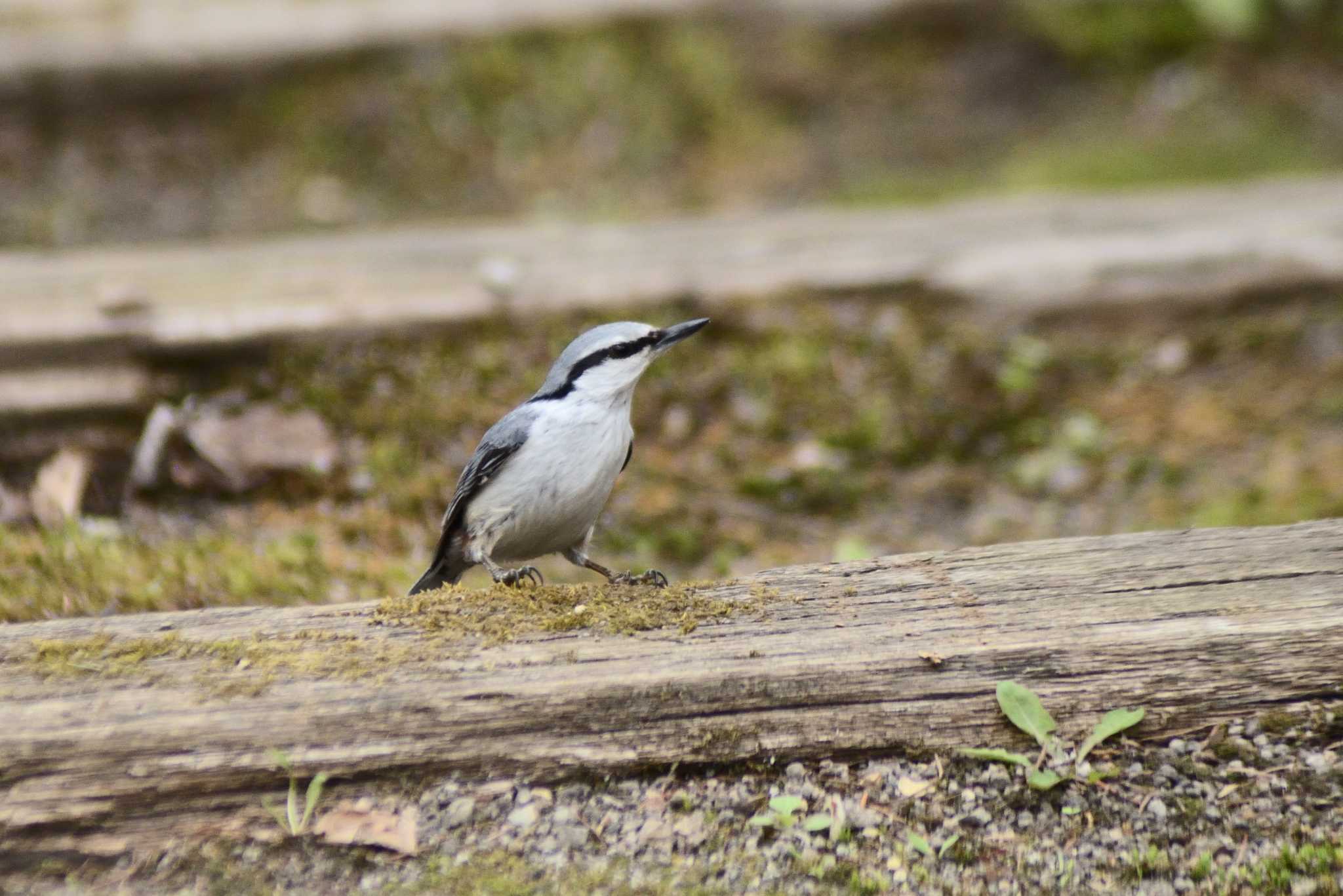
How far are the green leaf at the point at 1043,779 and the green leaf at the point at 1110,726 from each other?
0.08m

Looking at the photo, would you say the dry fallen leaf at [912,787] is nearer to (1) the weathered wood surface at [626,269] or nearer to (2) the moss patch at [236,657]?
(2) the moss patch at [236,657]

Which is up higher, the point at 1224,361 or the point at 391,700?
the point at 391,700

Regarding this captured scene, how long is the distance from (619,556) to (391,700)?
243 cm

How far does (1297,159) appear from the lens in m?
8.70

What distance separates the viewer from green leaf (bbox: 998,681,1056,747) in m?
2.88

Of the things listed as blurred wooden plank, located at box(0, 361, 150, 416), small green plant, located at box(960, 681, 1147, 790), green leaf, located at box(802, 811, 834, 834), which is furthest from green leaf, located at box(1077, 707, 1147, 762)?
blurred wooden plank, located at box(0, 361, 150, 416)

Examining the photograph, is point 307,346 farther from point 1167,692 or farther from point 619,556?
point 1167,692

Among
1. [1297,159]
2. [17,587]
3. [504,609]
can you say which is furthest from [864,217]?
[17,587]

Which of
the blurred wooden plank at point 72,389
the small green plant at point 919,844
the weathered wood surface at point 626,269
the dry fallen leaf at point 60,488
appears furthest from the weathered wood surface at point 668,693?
the weathered wood surface at point 626,269

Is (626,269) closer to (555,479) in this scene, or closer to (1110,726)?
(555,479)

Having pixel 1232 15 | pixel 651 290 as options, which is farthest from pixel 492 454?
pixel 1232 15

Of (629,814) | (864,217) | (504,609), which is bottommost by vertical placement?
(864,217)

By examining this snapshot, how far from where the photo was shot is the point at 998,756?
2.85 meters

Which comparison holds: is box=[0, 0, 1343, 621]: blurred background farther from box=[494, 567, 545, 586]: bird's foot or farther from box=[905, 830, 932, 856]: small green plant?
box=[905, 830, 932, 856]: small green plant
